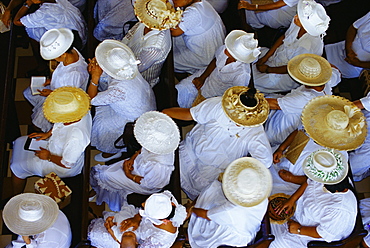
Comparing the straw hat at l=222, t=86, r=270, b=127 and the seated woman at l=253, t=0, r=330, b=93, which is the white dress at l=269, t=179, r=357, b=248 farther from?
the seated woman at l=253, t=0, r=330, b=93

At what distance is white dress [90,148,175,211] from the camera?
3.73 meters

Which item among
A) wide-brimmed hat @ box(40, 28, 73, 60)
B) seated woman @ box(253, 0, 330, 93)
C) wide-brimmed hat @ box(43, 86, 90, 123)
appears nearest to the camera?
wide-brimmed hat @ box(43, 86, 90, 123)

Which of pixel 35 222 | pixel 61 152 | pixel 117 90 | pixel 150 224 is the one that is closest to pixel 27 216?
pixel 35 222

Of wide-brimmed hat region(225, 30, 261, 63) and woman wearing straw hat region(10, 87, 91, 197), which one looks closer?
woman wearing straw hat region(10, 87, 91, 197)

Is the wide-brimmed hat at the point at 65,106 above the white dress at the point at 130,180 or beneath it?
above

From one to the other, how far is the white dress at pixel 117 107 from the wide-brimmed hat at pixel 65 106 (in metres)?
0.21

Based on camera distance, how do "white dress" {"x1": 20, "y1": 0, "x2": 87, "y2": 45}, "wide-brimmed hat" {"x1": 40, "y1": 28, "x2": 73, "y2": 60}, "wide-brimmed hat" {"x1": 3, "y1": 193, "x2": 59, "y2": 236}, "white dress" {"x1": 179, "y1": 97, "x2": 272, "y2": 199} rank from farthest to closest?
"white dress" {"x1": 20, "y1": 0, "x2": 87, "y2": 45}, "white dress" {"x1": 179, "y1": 97, "x2": 272, "y2": 199}, "wide-brimmed hat" {"x1": 40, "y1": 28, "x2": 73, "y2": 60}, "wide-brimmed hat" {"x1": 3, "y1": 193, "x2": 59, "y2": 236}

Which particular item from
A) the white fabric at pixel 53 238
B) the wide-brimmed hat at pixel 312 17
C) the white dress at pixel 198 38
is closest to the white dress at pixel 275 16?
the wide-brimmed hat at pixel 312 17

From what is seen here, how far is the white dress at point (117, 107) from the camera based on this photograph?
385 cm

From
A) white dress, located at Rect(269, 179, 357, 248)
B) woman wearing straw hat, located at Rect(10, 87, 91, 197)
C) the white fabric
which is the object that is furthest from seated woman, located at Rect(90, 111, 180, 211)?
white dress, located at Rect(269, 179, 357, 248)

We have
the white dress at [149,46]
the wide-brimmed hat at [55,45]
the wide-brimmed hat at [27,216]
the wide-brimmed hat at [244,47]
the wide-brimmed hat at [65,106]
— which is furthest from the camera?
the white dress at [149,46]

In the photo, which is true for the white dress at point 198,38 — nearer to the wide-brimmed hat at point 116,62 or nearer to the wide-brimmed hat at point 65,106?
the wide-brimmed hat at point 116,62

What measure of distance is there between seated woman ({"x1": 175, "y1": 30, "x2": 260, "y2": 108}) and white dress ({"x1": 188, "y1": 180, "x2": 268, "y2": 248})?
37.9 inches

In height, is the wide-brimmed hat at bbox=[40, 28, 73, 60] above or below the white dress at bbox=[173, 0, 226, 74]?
above
